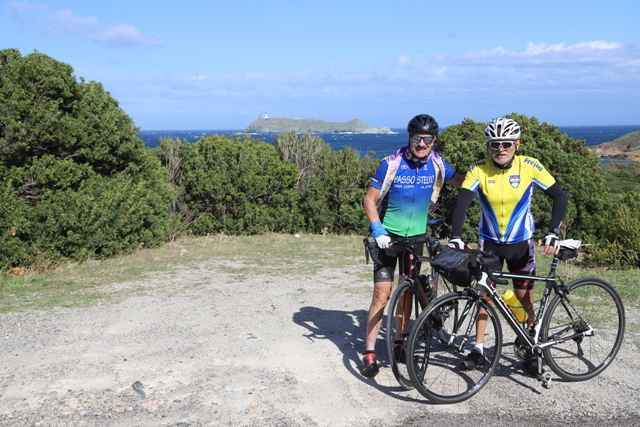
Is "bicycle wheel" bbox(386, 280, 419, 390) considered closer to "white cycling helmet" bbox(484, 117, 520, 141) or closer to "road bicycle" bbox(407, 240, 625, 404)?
"road bicycle" bbox(407, 240, 625, 404)

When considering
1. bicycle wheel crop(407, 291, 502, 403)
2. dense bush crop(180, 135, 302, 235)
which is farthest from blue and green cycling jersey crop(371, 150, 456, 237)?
dense bush crop(180, 135, 302, 235)

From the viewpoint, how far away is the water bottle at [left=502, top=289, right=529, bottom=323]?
191 inches

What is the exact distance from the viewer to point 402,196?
5.03 m

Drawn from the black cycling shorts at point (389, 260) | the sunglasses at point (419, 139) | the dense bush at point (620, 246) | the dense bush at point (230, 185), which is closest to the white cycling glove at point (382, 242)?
the black cycling shorts at point (389, 260)

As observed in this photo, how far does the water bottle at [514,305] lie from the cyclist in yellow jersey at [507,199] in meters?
0.10

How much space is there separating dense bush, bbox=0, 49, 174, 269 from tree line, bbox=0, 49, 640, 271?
0.02m

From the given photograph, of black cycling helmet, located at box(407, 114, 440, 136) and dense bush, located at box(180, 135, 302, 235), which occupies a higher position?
black cycling helmet, located at box(407, 114, 440, 136)

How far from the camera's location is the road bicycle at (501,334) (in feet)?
15.0

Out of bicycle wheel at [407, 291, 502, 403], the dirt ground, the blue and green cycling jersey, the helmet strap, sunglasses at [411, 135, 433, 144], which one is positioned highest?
sunglasses at [411, 135, 433, 144]

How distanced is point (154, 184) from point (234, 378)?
868 centimetres

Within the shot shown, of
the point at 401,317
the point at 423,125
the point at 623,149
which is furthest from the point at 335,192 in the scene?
the point at 623,149

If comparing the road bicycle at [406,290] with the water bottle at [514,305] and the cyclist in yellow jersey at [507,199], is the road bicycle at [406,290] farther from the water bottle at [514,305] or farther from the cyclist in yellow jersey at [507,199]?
the water bottle at [514,305]

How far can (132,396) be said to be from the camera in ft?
15.4

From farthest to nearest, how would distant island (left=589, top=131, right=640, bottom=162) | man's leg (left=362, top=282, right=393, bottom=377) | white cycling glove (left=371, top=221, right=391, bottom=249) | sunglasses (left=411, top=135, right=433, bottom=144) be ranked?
Answer: distant island (left=589, top=131, right=640, bottom=162) → man's leg (left=362, top=282, right=393, bottom=377) → sunglasses (left=411, top=135, right=433, bottom=144) → white cycling glove (left=371, top=221, right=391, bottom=249)
